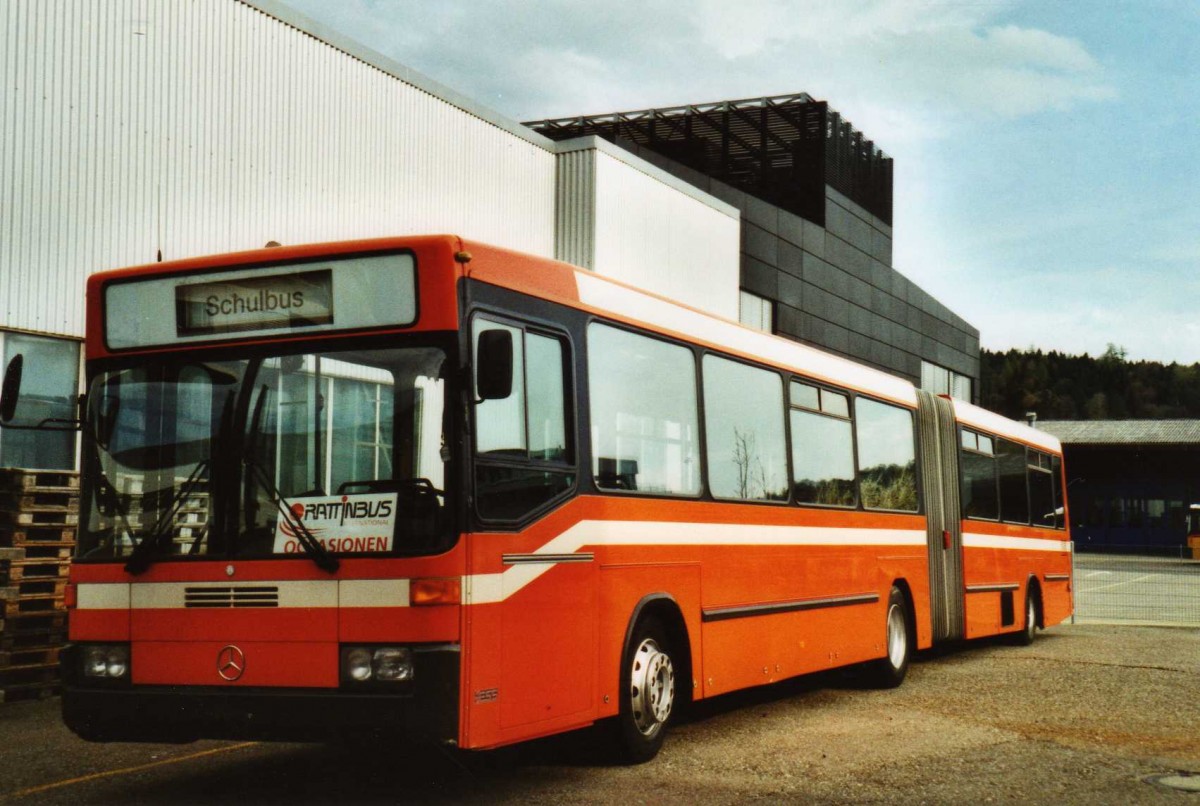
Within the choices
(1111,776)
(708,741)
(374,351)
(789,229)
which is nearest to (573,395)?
(374,351)

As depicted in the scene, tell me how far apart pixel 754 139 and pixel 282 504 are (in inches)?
1446

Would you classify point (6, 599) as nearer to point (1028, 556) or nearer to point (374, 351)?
point (374, 351)

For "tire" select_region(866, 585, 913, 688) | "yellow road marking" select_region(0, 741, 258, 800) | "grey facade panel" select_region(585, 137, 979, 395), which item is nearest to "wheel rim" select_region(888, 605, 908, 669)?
"tire" select_region(866, 585, 913, 688)

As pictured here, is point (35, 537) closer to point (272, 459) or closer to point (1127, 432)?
point (272, 459)

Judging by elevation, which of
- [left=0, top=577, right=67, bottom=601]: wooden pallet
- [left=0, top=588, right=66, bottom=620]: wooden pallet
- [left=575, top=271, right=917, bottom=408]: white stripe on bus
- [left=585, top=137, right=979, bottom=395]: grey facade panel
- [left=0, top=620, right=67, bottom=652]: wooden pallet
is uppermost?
[left=585, top=137, right=979, bottom=395]: grey facade panel

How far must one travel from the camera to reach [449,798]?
288 inches

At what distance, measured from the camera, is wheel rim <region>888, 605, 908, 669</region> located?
1320 centimetres

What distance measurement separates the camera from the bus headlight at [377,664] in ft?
21.4

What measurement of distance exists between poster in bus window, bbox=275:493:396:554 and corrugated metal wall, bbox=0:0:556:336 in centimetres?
774

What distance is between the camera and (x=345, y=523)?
6.68 meters

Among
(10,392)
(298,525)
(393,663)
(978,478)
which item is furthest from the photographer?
(978,478)

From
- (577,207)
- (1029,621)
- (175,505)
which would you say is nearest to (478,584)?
(175,505)

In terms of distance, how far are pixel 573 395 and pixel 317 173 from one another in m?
10.4

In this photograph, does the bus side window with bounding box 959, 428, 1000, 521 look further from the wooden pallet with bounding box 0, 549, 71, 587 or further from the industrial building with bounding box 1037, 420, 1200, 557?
the industrial building with bounding box 1037, 420, 1200, 557
